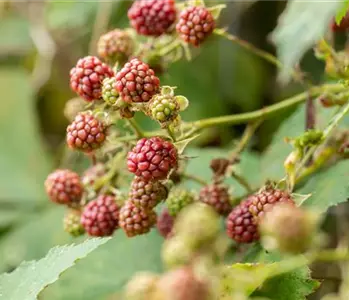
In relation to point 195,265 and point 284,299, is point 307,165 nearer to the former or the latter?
point 284,299

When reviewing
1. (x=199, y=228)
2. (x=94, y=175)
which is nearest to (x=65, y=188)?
(x=94, y=175)

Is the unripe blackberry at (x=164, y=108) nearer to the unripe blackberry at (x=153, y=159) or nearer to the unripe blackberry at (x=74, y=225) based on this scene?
the unripe blackberry at (x=153, y=159)

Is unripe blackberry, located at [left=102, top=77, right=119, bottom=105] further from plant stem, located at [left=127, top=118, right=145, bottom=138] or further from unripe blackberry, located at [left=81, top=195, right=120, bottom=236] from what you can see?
unripe blackberry, located at [left=81, top=195, right=120, bottom=236]

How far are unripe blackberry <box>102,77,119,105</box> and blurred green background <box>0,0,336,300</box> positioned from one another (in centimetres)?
94

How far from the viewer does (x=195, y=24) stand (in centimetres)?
142

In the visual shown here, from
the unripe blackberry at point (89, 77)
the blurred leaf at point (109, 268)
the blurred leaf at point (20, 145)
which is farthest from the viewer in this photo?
the blurred leaf at point (20, 145)

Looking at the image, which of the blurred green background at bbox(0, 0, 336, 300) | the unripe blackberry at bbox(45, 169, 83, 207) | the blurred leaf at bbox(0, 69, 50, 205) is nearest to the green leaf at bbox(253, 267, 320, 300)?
the unripe blackberry at bbox(45, 169, 83, 207)

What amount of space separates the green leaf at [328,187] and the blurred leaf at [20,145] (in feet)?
4.23

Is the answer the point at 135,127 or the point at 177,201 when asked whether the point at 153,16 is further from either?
the point at 177,201

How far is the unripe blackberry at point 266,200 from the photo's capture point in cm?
120

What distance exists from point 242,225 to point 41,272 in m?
0.36

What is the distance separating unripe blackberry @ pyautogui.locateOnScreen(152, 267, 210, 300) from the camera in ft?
2.58

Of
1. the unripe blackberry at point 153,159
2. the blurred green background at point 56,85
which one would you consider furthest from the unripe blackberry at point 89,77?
the blurred green background at point 56,85

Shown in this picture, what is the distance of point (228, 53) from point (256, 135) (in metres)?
0.41
